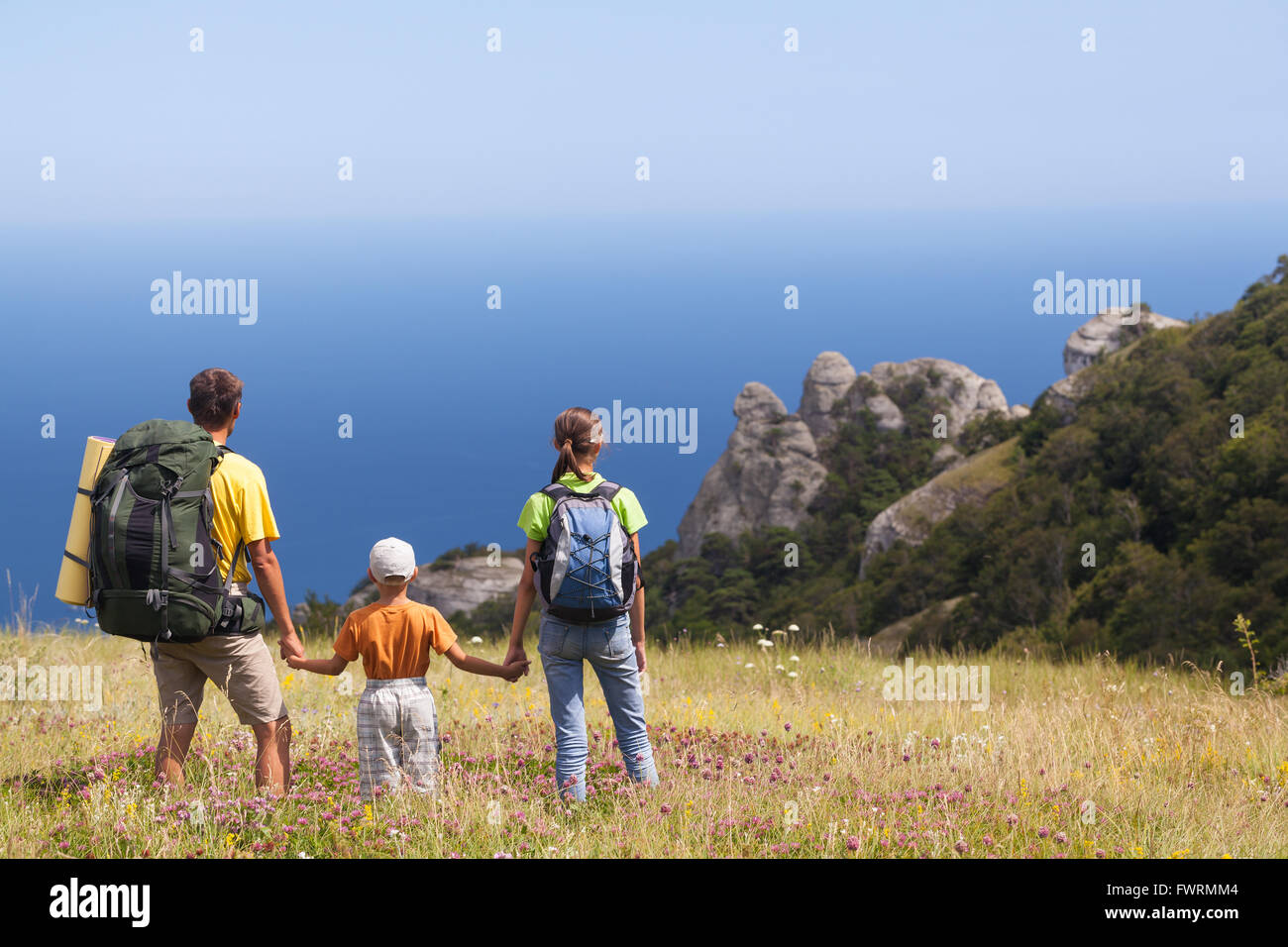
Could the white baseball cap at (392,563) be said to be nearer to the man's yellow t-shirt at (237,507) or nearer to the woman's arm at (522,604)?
the man's yellow t-shirt at (237,507)

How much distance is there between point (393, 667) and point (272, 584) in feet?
2.26

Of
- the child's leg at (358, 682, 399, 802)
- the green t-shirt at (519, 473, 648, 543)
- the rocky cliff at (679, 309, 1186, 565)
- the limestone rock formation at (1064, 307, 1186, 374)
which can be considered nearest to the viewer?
the child's leg at (358, 682, 399, 802)

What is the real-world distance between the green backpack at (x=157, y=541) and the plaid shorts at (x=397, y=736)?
85 centimetres

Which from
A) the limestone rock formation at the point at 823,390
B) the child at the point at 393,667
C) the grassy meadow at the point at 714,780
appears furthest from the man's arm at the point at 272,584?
the limestone rock formation at the point at 823,390

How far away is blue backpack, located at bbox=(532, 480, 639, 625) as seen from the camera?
512 centimetres

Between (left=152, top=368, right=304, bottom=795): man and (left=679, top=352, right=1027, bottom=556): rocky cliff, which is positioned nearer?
(left=152, top=368, right=304, bottom=795): man

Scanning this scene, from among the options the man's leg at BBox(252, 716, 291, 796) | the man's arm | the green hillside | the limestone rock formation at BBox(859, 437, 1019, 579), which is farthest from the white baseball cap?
the limestone rock formation at BBox(859, 437, 1019, 579)

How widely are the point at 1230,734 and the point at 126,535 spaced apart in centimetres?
711

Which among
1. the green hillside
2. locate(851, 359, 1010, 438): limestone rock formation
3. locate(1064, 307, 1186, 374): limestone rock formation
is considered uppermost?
locate(1064, 307, 1186, 374): limestone rock formation

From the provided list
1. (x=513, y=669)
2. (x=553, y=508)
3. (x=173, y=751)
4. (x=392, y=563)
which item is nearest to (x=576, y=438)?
(x=553, y=508)

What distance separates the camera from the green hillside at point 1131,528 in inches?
911

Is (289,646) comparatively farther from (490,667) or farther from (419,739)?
(490,667)

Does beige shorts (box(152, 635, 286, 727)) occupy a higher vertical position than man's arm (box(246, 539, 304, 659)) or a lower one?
lower

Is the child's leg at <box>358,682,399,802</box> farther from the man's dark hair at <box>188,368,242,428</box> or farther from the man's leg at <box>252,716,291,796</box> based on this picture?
the man's dark hair at <box>188,368,242,428</box>
